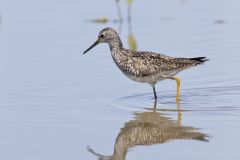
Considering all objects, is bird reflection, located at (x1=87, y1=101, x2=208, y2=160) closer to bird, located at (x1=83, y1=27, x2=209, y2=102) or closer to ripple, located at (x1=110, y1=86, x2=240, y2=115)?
ripple, located at (x1=110, y1=86, x2=240, y2=115)

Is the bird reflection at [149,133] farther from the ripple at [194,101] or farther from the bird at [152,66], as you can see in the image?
the bird at [152,66]

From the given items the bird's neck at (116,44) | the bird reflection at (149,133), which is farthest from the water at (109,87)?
the bird's neck at (116,44)

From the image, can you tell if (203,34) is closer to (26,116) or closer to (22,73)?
(22,73)

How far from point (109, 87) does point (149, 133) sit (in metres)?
2.81

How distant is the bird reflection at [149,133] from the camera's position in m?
10.4

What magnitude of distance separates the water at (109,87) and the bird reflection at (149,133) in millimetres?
14

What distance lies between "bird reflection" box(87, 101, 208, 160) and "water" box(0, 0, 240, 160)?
0.01m

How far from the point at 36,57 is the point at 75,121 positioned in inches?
160

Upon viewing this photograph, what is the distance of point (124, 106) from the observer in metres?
12.7

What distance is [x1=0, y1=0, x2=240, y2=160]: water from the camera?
1047 centimetres

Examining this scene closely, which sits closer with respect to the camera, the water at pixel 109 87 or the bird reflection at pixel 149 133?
the bird reflection at pixel 149 133

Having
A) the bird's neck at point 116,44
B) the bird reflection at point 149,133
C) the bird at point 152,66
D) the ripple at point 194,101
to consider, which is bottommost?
the bird reflection at point 149,133

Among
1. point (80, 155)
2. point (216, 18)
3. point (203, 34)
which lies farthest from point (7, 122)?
point (216, 18)

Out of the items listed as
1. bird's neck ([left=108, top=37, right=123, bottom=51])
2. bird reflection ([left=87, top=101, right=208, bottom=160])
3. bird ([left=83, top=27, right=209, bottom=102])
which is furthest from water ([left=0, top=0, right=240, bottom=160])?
bird's neck ([left=108, top=37, right=123, bottom=51])
